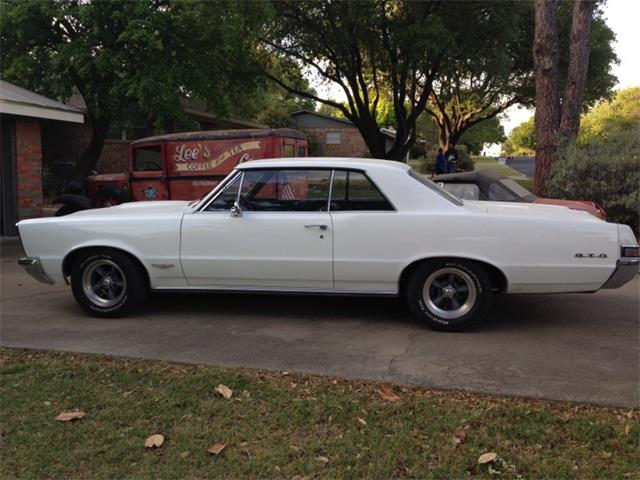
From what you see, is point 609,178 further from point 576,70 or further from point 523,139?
point 523,139

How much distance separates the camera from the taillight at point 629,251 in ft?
16.1

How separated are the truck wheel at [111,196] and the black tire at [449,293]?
9473 mm

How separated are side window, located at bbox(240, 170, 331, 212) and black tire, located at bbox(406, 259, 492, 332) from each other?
1.10m

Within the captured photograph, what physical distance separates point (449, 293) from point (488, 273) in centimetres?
37

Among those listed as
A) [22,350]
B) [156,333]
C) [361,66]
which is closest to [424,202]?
[156,333]

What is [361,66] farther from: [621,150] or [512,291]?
[512,291]

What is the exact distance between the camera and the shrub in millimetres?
10562

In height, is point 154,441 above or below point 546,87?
below

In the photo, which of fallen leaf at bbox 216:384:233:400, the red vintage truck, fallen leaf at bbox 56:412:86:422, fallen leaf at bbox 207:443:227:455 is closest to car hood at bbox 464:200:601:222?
fallen leaf at bbox 216:384:233:400

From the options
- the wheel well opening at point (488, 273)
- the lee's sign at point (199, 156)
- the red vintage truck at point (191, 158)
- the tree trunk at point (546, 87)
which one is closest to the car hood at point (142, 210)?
the wheel well opening at point (488, 273)

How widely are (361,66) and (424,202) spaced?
63.8 ft

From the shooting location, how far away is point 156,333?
5219 millimetres

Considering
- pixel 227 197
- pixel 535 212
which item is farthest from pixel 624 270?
pixel 227 197

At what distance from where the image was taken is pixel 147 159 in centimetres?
1269
